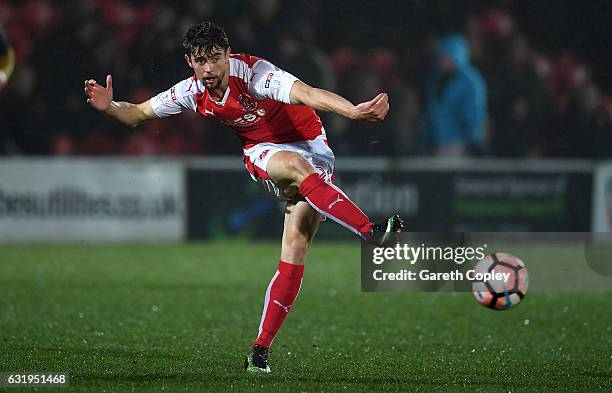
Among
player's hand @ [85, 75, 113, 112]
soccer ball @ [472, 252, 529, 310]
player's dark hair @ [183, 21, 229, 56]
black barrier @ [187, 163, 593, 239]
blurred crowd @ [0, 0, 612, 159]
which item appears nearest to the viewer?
player's dark hair @ [183, 21, 229, 56]

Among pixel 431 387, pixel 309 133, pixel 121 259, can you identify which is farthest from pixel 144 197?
pixel 431 387

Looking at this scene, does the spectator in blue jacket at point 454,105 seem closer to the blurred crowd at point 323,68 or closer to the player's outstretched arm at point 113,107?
the blurred crowd at point 323,68

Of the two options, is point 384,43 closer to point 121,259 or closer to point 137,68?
point 137,68

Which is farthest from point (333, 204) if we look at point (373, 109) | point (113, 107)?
point (113, 107)

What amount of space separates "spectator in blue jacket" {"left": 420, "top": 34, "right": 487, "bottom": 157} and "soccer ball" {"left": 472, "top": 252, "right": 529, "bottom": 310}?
716 cm

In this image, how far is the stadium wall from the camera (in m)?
12.3

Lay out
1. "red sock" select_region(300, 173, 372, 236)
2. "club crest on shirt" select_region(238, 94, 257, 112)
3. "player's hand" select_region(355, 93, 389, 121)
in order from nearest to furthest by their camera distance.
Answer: "player's hand" select_region(355, 93, 389, 121), "red sock" select_region(300, 173, 372, 236), "club crest on shirt" select_region(238, 94, 257, 112)

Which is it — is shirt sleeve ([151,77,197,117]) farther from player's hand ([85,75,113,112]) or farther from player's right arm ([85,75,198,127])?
player's hand ([85,75,113,112])

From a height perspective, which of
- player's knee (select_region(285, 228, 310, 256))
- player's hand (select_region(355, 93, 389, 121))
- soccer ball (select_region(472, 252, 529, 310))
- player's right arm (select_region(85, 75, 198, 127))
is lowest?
soccer ball (select_region(472, 252, 529, 310))

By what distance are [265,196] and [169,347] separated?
634 centimetres

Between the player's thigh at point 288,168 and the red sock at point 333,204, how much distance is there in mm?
49

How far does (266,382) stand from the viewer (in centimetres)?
514

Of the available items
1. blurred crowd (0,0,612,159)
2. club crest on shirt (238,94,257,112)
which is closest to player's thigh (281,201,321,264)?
club crest on shirt (238,94,257,112)

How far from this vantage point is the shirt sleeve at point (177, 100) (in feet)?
18.4
